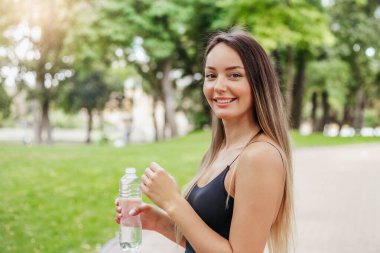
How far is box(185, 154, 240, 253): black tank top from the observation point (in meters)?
1.89

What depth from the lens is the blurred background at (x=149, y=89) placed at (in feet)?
24.6

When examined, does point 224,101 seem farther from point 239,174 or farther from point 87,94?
point 87,94

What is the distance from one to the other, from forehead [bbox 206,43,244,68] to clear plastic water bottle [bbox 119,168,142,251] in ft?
2.09

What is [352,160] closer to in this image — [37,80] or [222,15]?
[222,15]

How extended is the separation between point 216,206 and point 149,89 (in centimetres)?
4088

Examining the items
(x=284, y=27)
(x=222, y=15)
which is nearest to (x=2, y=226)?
(x=284, y=27)

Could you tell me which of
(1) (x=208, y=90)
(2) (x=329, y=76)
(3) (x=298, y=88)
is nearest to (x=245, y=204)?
(1) (x=208, y=90)

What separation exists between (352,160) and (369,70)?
761 inches

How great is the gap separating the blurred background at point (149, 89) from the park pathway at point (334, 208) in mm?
38

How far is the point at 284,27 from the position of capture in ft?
72.5

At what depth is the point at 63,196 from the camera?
9.13m

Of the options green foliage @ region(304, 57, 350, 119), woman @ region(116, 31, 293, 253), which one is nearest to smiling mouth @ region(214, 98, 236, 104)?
woman @ region(116, 31, 293, 253)

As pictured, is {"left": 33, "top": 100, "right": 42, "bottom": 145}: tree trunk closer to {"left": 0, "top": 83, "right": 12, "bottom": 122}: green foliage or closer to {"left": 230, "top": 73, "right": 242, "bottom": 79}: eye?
{"left": 0, "top": 83, "right": 12, "bottom": 122}: green foliage

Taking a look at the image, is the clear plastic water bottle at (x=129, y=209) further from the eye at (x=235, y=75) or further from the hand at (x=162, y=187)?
the eye at (x=235, y=75)
